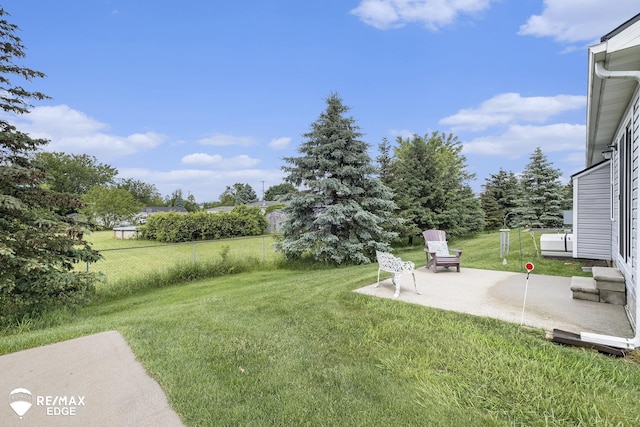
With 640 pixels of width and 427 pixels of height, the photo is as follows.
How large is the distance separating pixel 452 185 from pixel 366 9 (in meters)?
10.3

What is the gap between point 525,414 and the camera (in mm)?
2104

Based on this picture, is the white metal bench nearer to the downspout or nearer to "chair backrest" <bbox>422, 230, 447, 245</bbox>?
the downspout

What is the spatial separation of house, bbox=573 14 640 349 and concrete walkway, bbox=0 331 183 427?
4064 mm

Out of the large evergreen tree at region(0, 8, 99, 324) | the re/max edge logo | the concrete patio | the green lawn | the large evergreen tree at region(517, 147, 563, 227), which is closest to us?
the green lawn

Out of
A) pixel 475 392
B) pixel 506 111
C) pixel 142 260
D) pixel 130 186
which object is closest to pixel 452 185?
pixel 506 111

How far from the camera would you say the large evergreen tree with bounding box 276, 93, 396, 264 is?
960 cm

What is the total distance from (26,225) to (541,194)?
25.3 m

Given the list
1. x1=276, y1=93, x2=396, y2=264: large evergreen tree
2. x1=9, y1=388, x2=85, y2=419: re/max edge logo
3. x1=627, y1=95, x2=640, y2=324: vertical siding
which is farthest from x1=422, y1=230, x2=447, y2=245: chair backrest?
x1=9, y1=388, x2=85, y2=419: re/max edge logo

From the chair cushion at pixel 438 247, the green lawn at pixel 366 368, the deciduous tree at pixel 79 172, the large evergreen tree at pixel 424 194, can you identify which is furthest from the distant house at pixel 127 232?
the deciduous tree at pixel 79 172

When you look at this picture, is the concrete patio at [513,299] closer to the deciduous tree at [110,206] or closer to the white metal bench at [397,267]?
the white metal bench at [397,267]

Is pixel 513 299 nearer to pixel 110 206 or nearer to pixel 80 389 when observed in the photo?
pixel 80 389

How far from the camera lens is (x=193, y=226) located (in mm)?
21484

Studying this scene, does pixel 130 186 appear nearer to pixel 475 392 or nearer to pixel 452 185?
pixel 452 185

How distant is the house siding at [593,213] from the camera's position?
6.68m
